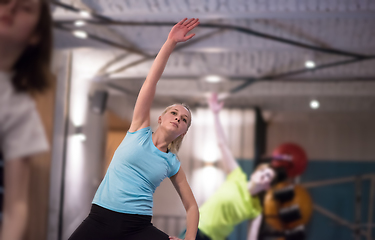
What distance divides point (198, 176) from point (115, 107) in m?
0.77

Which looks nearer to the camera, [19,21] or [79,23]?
[19,21]

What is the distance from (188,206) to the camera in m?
1.21

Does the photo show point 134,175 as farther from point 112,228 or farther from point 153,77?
point 153,77

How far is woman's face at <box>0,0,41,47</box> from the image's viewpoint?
3.02ft

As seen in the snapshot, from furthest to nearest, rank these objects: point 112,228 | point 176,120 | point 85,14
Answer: point 85,14 < point 176,120 < point 112,228

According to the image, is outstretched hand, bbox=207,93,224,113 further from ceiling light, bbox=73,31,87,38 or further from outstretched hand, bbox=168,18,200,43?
outstretched hand, bbox=168,18,200,43

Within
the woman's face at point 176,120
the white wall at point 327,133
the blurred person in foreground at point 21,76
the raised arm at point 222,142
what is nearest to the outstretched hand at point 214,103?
the raised arm at point 222,142

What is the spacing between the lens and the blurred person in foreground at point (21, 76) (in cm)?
89

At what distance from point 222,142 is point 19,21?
1.83m

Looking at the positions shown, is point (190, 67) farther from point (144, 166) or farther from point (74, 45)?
point (144, 166)

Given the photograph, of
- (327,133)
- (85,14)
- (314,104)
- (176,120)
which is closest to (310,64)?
(314,104)

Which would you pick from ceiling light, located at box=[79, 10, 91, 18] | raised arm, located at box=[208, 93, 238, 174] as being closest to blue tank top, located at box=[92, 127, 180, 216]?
ceiling light, located at box=[79, 10, 91, 18]

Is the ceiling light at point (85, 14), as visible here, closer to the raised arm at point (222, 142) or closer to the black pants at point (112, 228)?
the raised arm at point (222, 142)

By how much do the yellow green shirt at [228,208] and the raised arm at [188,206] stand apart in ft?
3.62
